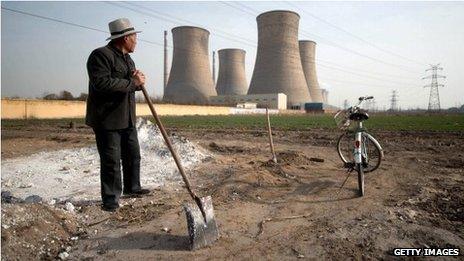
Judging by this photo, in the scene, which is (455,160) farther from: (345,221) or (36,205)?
(36,205)

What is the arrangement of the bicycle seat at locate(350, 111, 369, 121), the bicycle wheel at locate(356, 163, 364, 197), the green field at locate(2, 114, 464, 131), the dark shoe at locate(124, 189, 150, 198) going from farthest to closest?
the green field at locate(2, 114, 464, 131), the bicycle seat at locate(350, 111, 369, 121), the bicycle wheel at locate(356, 163, 364, 197), the dark shoe at locate(124, 189, 150, 198)

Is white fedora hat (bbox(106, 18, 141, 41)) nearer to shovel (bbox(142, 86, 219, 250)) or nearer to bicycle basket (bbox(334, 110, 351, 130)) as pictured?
shovel (bbox(142, 86, 219, 250))

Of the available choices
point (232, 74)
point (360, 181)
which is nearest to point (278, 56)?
point (232, 74)

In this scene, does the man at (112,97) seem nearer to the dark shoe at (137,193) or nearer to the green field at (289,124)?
the dark shoe at (137,193)

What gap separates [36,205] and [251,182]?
256 cm

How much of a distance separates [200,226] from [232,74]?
181ft

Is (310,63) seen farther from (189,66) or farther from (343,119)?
(343,119)

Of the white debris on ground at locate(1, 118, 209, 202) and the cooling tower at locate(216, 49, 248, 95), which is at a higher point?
the cooling tower at locate(216, 49, 248, 95)

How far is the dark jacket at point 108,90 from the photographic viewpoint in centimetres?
327

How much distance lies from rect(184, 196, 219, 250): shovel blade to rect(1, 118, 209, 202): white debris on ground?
5.44ft

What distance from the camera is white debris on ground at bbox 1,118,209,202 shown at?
4168 mm

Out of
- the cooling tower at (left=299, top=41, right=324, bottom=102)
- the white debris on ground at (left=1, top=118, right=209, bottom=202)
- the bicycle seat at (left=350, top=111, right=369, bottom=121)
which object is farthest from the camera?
the cooling tower at (left=299, top=41, right=324, bottom=102)

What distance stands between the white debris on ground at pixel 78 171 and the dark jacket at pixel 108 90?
39.3 inches

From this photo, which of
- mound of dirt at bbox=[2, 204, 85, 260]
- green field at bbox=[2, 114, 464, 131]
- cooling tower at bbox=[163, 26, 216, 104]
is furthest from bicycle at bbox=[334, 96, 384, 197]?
cooling tower at bbox=[163, 26, 216, 104]
